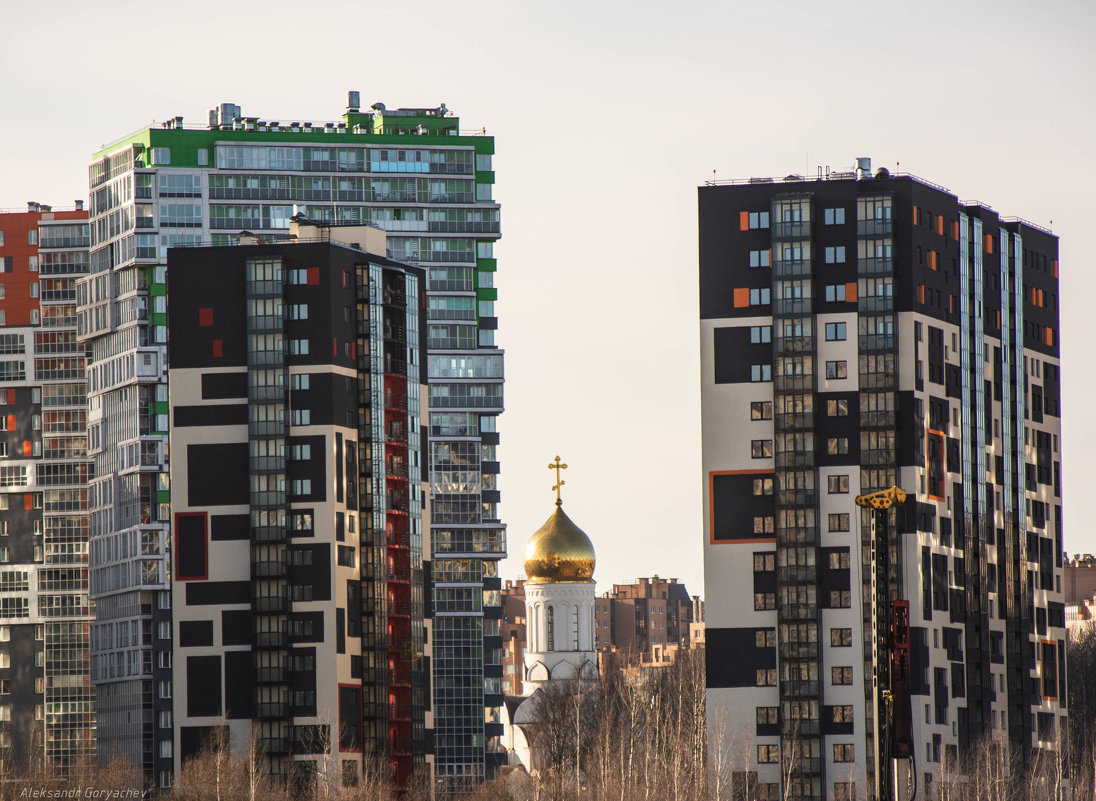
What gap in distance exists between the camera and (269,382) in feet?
442

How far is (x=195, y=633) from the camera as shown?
13500cm

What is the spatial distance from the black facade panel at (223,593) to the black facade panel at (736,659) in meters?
25.4

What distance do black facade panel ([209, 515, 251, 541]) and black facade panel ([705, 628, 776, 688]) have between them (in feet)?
85.3

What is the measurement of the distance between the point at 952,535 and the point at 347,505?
34751mm

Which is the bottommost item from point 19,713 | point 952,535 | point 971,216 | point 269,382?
point 19,713

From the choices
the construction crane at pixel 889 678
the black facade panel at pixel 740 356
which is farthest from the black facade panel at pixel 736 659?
the construction crane at pixel 889 678

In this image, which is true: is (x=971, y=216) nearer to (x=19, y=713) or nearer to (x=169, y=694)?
(x=169, y=694)

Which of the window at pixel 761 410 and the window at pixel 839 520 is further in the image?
the window at pixel 761 410

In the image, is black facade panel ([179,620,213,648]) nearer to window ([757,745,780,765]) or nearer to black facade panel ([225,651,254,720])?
black facade panel ([225,651,254,720])

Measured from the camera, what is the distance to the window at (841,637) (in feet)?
437

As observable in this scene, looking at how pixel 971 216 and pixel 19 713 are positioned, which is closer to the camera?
pixel 971 216

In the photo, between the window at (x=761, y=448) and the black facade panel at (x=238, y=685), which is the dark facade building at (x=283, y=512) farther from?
the window at (x=761, y=448)

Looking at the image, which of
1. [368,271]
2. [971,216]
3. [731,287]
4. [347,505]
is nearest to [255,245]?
[368,271]

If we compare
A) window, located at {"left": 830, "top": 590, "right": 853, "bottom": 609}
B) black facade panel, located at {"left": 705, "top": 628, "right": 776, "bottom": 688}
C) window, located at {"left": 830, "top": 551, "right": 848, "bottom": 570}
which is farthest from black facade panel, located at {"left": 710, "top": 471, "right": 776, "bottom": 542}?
black facade panel, located at {"left": 705, "top": 628, "right": 776, "bottom": 688}
